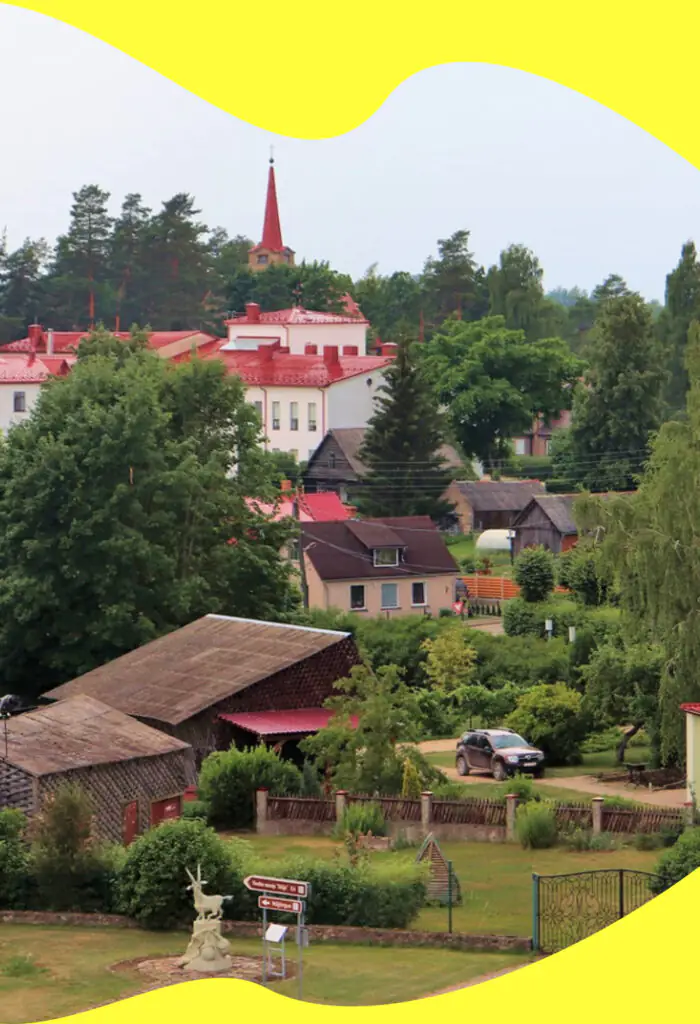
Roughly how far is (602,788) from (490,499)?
3503mm

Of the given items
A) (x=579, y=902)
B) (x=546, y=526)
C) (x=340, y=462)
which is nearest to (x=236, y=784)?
(x=579, y=902)

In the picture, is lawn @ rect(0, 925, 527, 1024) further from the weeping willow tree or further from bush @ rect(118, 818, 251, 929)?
the weeping willow tree

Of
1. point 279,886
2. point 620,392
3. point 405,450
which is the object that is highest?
point 405,450

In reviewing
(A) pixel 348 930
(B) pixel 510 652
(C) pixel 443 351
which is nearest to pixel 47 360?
(C) pixel 443 351

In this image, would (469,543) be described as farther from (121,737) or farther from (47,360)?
(121,737)

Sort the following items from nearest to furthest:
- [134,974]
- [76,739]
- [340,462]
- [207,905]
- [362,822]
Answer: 1. [134,974]
2. [207,905]
3. [76,739]
4. [362,822]
5. [340,462]

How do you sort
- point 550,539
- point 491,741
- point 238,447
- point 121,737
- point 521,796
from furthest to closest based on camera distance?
point 550,539 < point 238,447 < point 491,741 < point 521,796 < point 121,737

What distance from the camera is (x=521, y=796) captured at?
49.5 feet

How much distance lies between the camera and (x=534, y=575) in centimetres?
2809

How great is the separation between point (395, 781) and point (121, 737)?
2575 mm

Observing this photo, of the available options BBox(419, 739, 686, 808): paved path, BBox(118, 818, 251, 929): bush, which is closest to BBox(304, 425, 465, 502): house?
BBox(419, 739, 686, 808): paved path

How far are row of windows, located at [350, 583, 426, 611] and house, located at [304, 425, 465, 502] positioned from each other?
4496 mm

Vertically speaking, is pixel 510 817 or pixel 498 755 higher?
pixel 498 755

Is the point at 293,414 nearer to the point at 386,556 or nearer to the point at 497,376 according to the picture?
the point at 497,376
